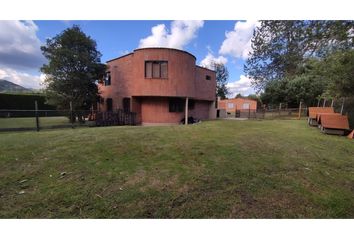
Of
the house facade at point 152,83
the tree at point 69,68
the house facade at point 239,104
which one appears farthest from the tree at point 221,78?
the tree at point 69,68

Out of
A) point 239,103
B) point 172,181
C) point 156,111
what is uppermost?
point 239,103

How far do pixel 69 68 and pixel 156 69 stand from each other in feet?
20.4

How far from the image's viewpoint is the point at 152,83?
562 inches

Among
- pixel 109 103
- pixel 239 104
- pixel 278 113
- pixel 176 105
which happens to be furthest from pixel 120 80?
pixel 239 104

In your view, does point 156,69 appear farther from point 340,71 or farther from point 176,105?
point 340,71

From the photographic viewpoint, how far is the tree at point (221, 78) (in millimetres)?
50469

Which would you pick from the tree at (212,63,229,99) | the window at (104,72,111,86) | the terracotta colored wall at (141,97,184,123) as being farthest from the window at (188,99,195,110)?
the tree at (212,63,229,99)

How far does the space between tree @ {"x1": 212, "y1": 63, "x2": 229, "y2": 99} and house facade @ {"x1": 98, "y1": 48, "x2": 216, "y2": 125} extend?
36162 mm

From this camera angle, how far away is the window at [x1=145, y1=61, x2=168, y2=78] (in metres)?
14.3

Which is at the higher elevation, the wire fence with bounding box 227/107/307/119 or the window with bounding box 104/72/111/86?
the window with bounding box 104/72/111/86

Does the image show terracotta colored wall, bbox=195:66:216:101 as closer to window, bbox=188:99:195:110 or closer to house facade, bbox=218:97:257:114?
window, bbox=188:99:195:110

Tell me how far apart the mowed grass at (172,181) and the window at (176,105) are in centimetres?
989
